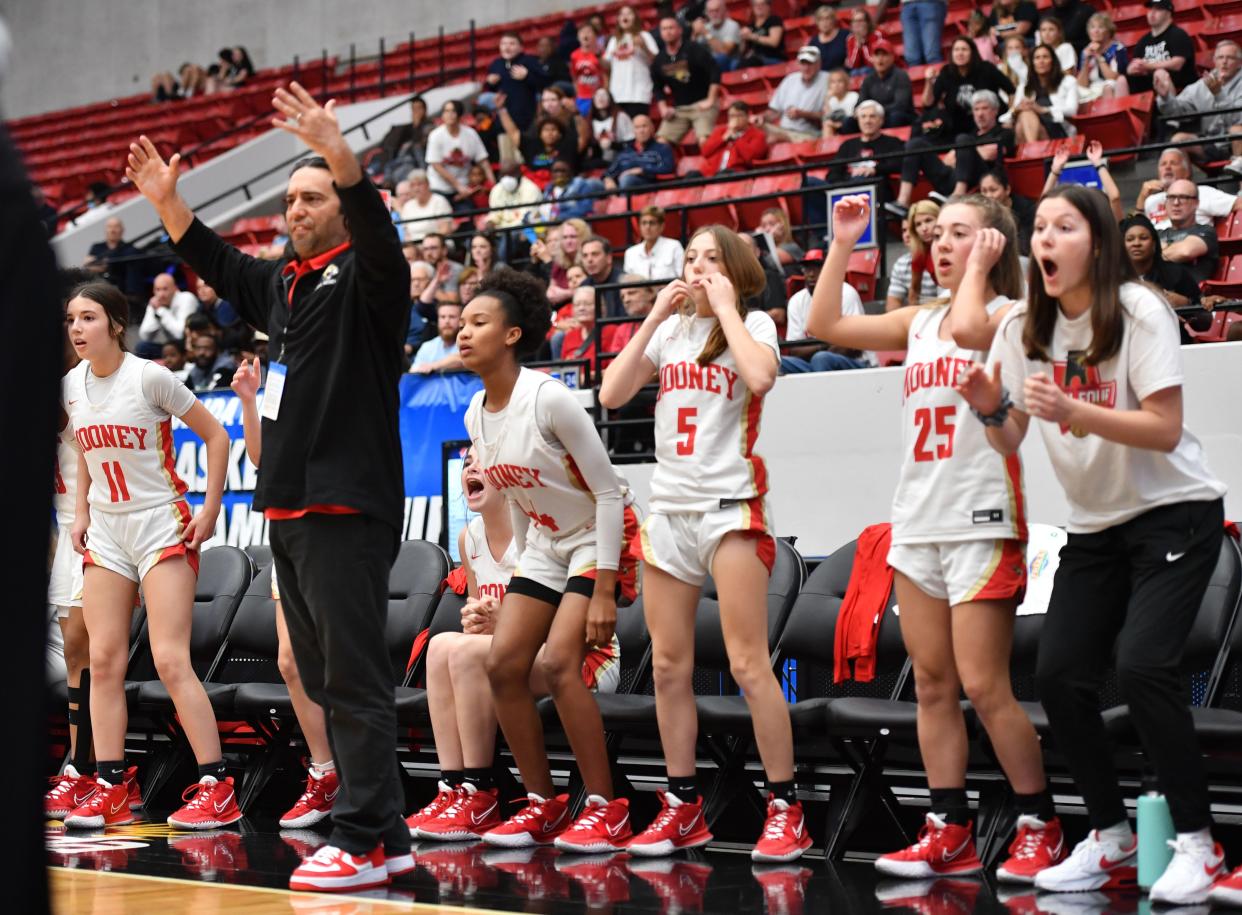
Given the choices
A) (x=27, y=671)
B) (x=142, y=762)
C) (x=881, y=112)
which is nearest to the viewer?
(x=27, y=671)

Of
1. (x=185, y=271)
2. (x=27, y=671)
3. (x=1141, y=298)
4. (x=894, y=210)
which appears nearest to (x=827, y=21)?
(x=894, y=210)

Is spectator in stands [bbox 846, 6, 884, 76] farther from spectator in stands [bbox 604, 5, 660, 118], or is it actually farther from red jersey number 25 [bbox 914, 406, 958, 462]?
red jersey number 25 [bbox 914, 406, 958, 462]

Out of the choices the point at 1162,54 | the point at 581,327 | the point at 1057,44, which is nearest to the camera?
the point at 581,327

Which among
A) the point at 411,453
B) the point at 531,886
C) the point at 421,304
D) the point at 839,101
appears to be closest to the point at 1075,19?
the point at 839,101

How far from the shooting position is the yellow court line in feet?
12.0

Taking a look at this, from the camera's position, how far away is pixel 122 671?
5672 mm

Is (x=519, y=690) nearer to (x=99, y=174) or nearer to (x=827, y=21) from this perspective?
(x=827, y=21)

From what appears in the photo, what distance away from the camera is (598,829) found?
473 cm

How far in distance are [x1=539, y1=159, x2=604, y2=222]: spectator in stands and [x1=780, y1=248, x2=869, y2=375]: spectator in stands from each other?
3094 mm

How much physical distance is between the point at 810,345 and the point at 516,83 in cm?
781

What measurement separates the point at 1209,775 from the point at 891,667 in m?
1.14

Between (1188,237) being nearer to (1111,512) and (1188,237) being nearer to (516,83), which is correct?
(1111,512)

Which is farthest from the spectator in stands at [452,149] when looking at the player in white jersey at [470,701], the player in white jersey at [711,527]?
the player in white jersey at [711,527]

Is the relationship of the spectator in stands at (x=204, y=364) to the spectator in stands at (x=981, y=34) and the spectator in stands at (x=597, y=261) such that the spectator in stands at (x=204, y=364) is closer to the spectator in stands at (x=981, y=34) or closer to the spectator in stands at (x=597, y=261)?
the spectator in stands at (x=597, y=261)
